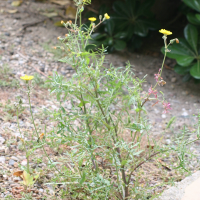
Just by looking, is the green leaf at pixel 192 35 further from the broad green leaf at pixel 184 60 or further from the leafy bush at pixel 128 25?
the leafy bush at pixel 128 25

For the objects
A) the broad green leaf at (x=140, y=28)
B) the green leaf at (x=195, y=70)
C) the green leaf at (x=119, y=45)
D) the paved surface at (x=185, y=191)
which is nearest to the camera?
the paved surface at (x=185, y=191)

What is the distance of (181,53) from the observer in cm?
294

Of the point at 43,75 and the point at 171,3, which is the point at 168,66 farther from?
the point at 43,75

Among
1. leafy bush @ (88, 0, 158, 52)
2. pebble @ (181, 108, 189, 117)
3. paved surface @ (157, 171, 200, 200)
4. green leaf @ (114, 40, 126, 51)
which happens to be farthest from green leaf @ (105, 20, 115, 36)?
paved surface @ (157, 171, 200, 200)

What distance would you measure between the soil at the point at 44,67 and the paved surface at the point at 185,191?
28 centimetres

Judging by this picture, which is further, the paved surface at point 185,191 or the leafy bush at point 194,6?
the leafy bush at point 194,6

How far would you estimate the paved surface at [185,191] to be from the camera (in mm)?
1387

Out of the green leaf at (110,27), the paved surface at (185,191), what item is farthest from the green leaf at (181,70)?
the paved surface at (185,191)

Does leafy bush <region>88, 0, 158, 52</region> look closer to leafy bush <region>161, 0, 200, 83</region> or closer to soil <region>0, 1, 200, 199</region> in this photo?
soil <region>0, 1, 200, 199</region>

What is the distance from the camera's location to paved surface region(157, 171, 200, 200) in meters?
1.39

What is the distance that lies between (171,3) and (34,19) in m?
2.08

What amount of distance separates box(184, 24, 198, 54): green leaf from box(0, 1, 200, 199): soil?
43 cm

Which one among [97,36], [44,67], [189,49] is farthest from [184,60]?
[44,67]

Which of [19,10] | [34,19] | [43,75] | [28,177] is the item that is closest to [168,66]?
[43,75]
